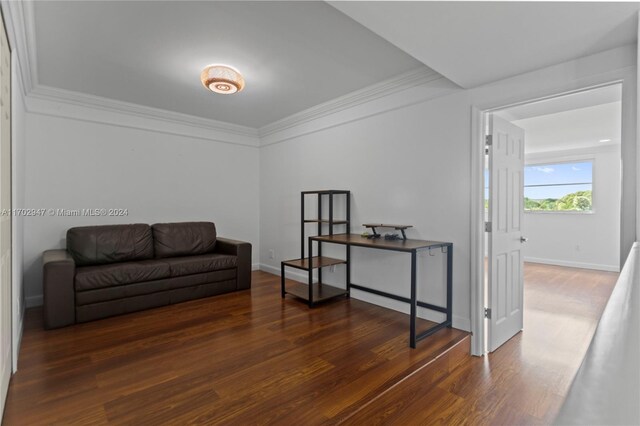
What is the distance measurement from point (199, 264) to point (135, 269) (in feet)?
2.21

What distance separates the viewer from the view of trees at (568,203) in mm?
6207

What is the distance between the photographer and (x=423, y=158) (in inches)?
121

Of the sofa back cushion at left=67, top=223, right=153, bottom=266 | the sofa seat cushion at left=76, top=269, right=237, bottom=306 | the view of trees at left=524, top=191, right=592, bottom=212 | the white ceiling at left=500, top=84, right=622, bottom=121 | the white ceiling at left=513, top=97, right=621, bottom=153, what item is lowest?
the sofa seat cushion at left=76, top=269, right=237, bottom=306

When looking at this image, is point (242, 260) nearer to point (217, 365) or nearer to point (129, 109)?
point (217, 365)

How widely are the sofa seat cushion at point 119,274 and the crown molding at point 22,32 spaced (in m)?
1.87

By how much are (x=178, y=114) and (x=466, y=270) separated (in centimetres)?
414

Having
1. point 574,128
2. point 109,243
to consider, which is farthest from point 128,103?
point 574,128

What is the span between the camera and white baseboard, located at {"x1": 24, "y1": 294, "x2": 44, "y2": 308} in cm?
342

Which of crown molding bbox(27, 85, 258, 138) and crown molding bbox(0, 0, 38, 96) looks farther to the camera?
crown molding bbox(27, 85, 258, 138)

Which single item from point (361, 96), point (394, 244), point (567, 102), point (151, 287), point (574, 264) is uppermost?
point (361, 96)

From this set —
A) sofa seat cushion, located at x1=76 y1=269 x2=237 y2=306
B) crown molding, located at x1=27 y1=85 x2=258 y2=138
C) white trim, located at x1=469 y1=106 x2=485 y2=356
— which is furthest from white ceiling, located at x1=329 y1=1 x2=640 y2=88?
crown molding, located at x1=27 y1=85 x2=258 y2=138

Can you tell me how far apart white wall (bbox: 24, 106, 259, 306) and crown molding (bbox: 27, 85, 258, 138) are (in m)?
0.08

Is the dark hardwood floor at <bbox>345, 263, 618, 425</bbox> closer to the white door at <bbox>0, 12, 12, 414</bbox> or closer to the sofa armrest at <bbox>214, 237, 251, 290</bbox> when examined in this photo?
the white door at <bbox>0, 12, 12, 414</bbox>

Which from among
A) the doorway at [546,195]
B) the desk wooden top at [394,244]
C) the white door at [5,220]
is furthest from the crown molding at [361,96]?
the white door at [5,220]
